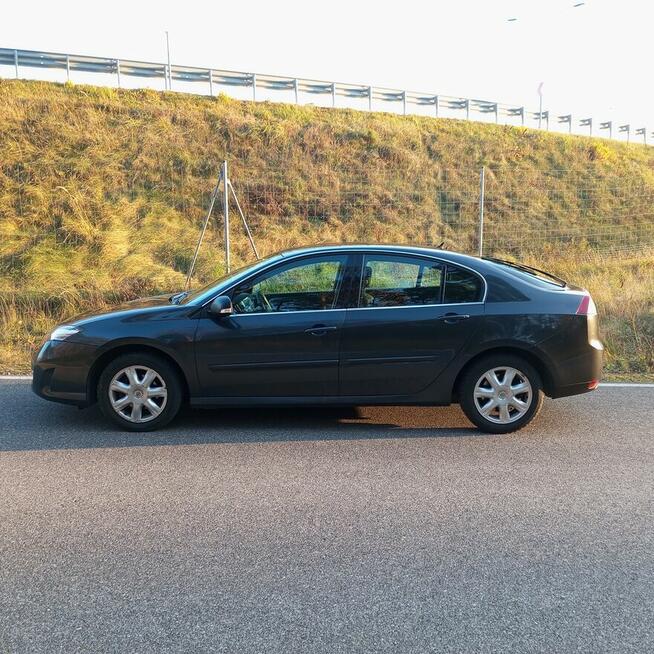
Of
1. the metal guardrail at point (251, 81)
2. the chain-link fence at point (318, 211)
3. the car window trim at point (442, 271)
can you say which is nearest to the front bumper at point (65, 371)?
the car window trim at point (442, 271)

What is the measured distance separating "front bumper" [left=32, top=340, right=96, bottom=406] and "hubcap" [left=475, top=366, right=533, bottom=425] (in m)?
3.30

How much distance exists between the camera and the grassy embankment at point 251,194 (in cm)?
1259

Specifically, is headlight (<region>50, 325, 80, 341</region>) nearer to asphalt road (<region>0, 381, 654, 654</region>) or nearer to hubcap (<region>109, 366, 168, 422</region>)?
hubcap (<region>109, 366, 168, 422</region>)

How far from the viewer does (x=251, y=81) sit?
25.8 meters

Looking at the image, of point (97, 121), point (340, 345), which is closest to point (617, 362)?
point (340, 345)

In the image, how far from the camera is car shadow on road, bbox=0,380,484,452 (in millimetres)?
5453

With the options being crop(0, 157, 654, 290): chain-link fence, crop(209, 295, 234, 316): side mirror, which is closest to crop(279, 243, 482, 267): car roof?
crop(209, 295, 234, 316): side mirror

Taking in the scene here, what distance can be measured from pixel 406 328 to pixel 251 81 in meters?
22.5

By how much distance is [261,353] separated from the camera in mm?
5625

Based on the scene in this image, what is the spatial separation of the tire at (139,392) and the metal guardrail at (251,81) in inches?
816

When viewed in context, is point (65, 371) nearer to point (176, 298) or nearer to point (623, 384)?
point (176, 298)

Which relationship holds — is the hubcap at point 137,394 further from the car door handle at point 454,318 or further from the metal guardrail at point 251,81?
the metal guardrail at point 251,81

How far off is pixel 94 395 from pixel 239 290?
5.04ft

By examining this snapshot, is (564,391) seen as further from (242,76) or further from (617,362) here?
(242,76)
